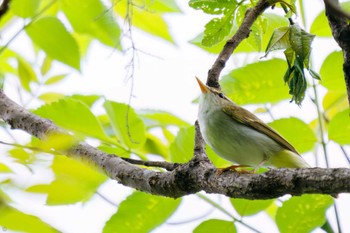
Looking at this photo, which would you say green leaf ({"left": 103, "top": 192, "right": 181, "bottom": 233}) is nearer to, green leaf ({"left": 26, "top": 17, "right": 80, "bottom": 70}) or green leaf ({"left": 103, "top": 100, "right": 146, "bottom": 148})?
green leaf ({"left": 103, "top": 100, "right": 146, "bottom": 148})

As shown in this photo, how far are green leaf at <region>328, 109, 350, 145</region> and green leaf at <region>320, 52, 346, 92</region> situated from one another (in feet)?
0.52

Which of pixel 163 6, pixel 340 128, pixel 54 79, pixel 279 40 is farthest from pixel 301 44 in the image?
pixel 54 79

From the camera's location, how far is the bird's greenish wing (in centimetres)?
192

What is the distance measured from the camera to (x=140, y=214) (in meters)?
1.57

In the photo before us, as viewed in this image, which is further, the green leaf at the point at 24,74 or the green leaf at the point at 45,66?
the green leaf at the point at 45,66

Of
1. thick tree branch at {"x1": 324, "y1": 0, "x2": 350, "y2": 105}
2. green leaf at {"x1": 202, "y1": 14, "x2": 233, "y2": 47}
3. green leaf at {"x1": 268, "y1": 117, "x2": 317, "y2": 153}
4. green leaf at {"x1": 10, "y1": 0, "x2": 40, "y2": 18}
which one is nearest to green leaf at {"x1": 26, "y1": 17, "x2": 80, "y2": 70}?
green leaf at {"x1": 10, "y1": 0, "x2": 40, "y2": 18}

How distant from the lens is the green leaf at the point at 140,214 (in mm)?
1558

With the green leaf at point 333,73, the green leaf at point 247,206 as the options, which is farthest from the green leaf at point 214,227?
the green leaf at point 333,73

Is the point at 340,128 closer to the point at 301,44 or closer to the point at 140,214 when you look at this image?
the point at 301,44

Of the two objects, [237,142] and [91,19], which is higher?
[91,19]

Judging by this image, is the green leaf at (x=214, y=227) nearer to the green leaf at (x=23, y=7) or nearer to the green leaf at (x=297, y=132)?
the green leaf at (x=297, y=132)

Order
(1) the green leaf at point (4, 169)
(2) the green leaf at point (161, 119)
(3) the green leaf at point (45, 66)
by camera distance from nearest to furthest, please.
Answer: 1. (1) the green leaf at point (4, 169)
2. (2) the green leaf at point (161, 119)
3. (3) the green leaf at point (45, 66)

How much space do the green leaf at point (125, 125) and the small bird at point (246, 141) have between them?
0.71 ft

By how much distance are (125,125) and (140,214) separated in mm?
322
